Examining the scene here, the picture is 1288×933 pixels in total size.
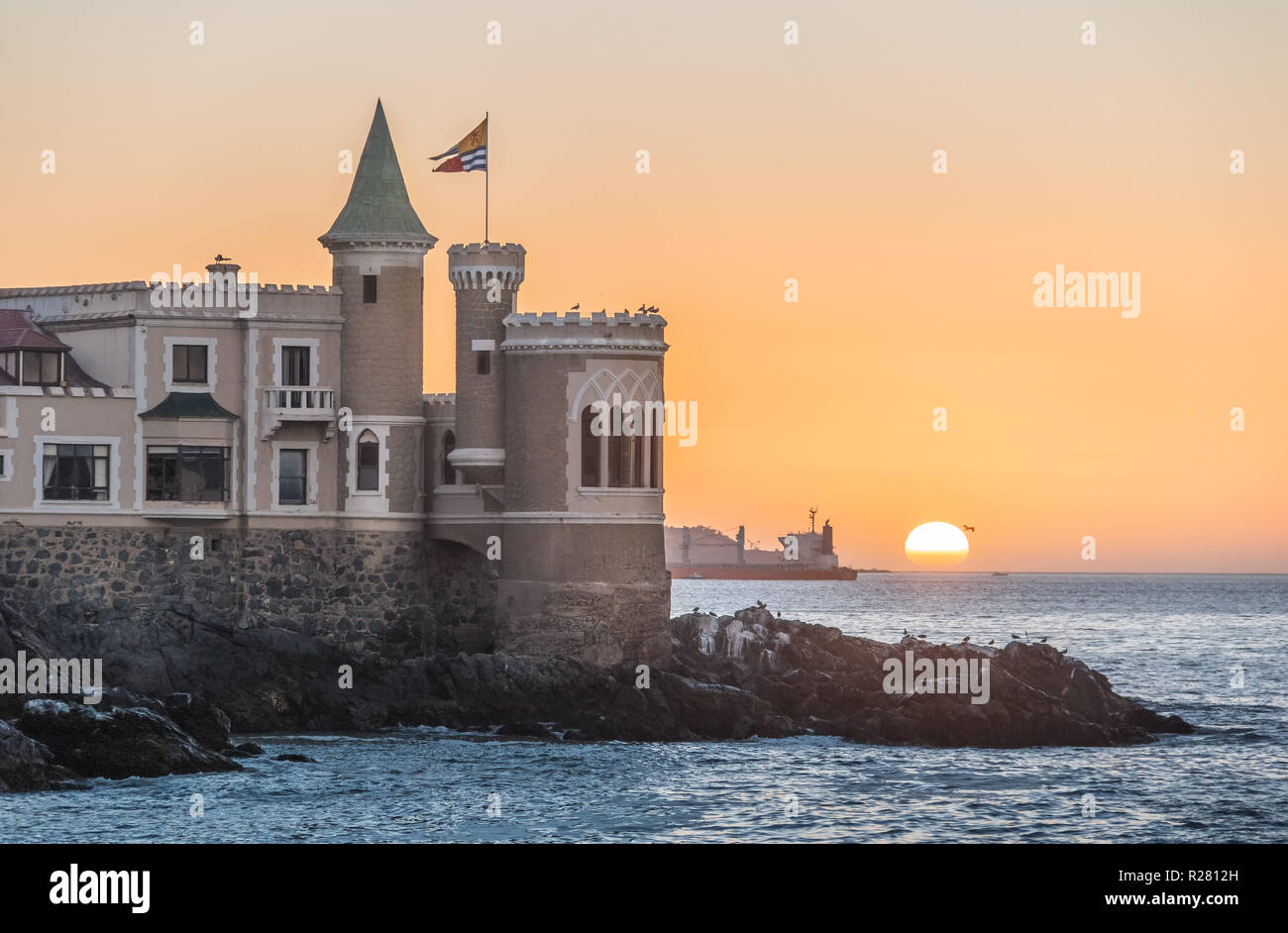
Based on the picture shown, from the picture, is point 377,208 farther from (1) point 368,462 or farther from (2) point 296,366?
(1) point 368,462

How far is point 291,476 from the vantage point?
65750 millimetres

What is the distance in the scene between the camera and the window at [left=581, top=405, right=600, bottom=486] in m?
63.8

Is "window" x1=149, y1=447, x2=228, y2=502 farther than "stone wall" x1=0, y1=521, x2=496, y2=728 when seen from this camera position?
Yes

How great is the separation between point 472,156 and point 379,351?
22.6 ft

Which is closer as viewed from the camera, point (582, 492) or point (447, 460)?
point (582, 492)

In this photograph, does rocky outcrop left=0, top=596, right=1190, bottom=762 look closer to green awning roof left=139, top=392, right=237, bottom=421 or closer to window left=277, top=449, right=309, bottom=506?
window left=277, top=449, right=309, bottom=506

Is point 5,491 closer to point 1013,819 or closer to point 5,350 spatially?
point 5,350

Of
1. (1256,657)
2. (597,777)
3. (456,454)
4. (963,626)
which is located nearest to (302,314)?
(456,454)

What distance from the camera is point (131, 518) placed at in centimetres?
6384

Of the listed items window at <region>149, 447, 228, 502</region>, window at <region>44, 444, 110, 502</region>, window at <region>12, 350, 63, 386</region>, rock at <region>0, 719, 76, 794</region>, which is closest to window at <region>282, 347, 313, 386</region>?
window at <region>149, 447, 228, 502</region>

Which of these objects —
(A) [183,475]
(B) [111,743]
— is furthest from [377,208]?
(B) [111,743]

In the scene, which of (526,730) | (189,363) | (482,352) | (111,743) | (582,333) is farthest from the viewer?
(189,363)

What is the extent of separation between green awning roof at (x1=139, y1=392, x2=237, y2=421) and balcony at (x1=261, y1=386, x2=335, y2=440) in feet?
3.83

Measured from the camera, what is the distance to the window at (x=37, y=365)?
65375 mm
